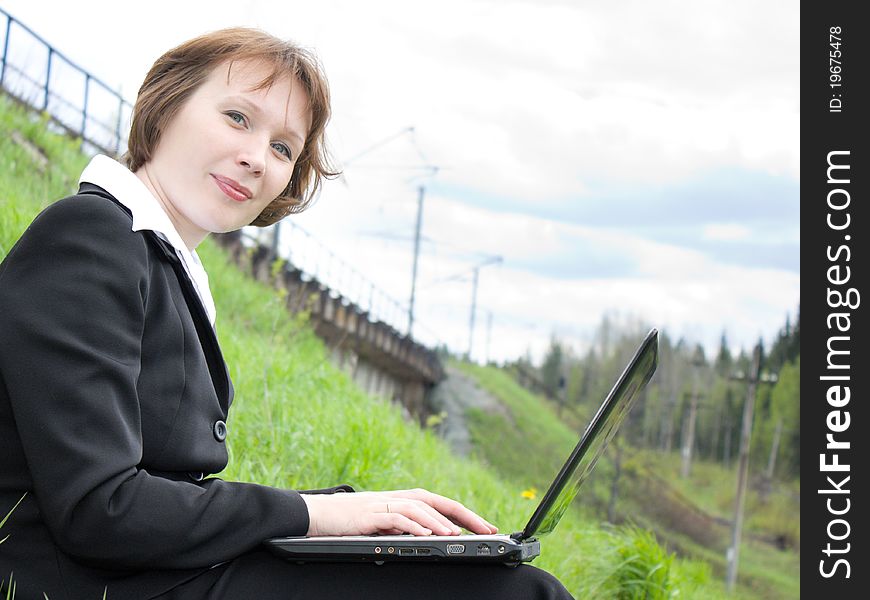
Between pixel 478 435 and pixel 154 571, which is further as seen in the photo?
pixel 478 435

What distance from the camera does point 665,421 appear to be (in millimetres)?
74875

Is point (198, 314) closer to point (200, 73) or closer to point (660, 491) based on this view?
point (200, 73)

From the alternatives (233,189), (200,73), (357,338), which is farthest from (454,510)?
(357,338)

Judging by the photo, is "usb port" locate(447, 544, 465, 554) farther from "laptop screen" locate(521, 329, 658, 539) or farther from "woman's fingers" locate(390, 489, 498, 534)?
"woman's fingers" locate(390, 489, 498, 534)

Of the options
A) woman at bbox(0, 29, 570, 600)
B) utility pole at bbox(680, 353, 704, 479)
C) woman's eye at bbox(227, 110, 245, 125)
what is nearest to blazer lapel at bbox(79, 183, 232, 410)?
woman at bbox(0, 29, 570, 600)

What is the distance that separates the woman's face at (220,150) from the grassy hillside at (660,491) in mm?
25587

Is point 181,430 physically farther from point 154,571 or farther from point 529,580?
point 529,580

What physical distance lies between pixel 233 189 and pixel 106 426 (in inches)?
25.8

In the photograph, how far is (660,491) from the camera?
51250mm

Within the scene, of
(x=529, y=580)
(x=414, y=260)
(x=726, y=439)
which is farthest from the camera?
(x=726, y=439)
